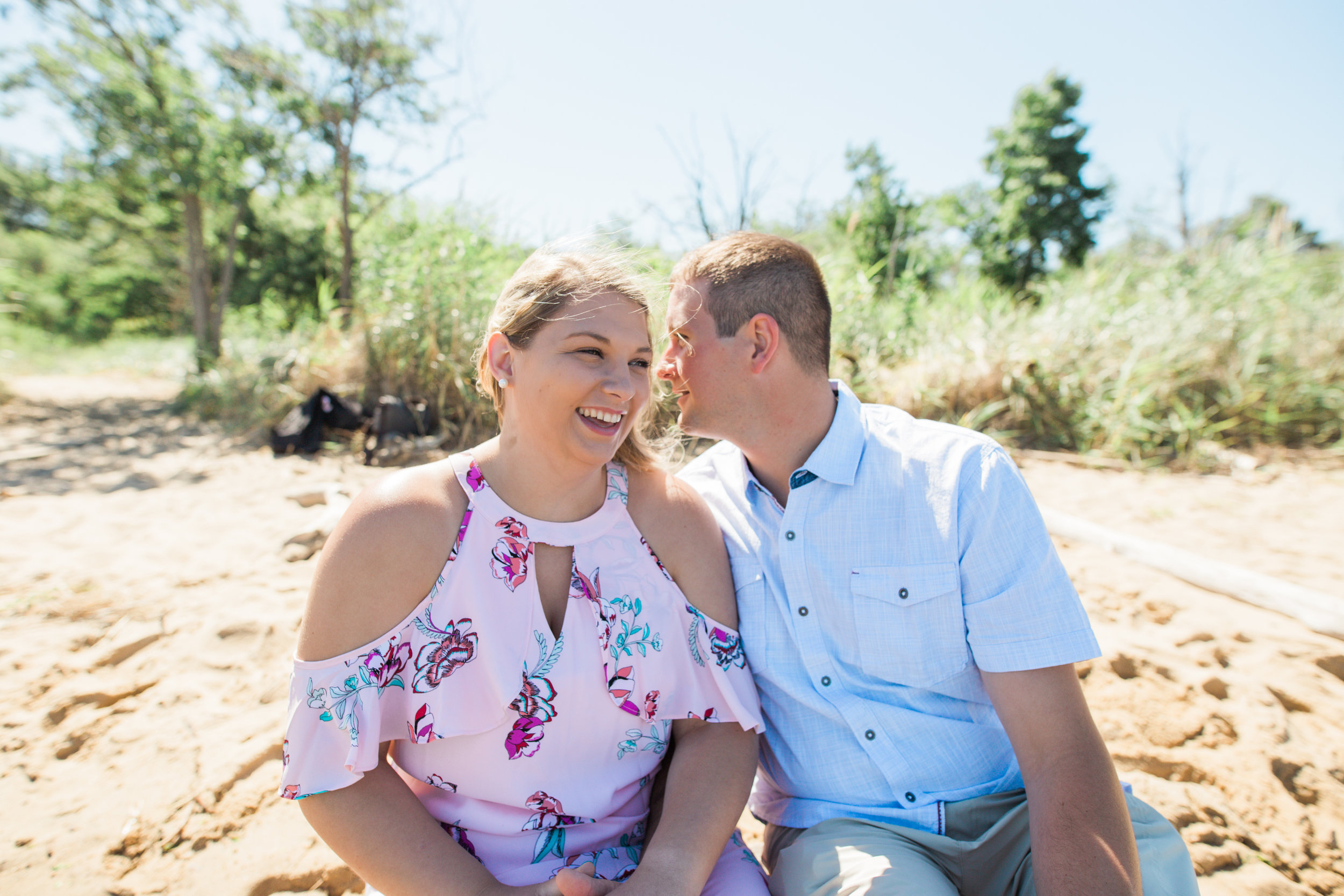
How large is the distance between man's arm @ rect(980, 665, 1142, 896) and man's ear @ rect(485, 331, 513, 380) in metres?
1.32

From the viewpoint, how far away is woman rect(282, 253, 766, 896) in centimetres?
131

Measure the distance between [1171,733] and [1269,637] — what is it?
38.9 inches

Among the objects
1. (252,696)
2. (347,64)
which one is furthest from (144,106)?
(252,696)

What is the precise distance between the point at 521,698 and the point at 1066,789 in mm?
1145

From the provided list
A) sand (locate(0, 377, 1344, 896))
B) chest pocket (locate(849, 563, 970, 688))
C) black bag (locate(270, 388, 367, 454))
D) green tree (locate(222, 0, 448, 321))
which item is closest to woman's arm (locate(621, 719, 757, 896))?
chest pocket (locate(849, 563, 970, 688))

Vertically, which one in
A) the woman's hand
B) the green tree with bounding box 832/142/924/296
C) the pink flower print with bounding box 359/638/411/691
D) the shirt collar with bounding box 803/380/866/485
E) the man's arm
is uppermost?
the green tree with bounding box 832/142/924/296

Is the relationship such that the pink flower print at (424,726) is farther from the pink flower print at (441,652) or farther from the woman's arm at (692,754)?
the woman's arm at (692,754)

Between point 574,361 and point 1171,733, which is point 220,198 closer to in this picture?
point 574,361

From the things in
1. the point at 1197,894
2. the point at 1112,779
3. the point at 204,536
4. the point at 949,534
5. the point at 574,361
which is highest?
the point at 574,361

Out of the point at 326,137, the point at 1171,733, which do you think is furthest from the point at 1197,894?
the point at 326,137

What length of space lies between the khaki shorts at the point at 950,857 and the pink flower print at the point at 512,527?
0.96 meters

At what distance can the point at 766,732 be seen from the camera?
1.71 metres

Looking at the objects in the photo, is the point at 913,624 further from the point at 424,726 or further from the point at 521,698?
the point at 424,726

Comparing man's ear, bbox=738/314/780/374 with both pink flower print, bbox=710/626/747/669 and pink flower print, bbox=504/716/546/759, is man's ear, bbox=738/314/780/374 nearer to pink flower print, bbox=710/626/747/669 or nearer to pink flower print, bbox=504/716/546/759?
pink flower print, bbox=710/626/747/669
